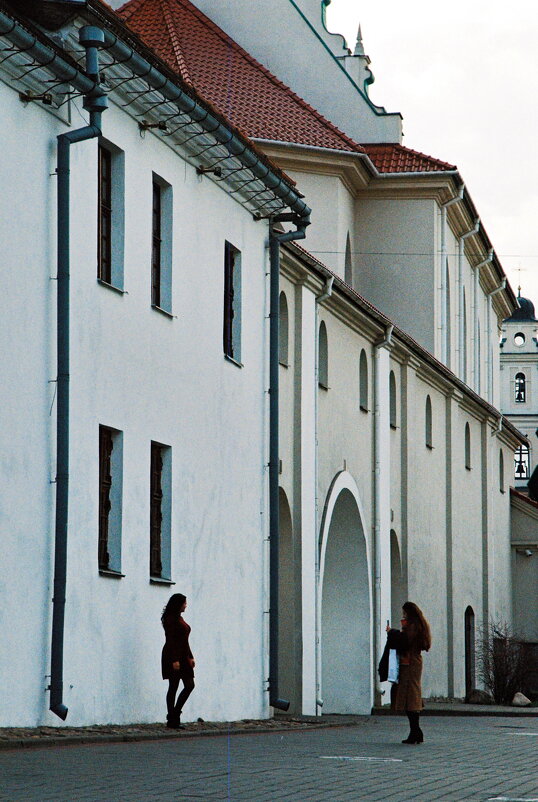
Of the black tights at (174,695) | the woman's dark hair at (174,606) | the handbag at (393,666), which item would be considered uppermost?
the woman's dark hair at (174,606)

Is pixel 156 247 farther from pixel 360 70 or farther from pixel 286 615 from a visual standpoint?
pixel 360 70

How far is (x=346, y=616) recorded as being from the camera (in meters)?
31.2

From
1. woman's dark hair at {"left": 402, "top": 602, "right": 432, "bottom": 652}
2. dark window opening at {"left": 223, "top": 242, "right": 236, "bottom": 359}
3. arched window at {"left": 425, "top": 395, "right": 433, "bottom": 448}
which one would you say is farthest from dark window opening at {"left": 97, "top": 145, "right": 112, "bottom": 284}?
arched window at {"left": 425, "top": 395, "right": 433, "bottom": 448}

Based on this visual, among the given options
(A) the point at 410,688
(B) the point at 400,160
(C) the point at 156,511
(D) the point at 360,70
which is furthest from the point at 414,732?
(D) the point at 360,70

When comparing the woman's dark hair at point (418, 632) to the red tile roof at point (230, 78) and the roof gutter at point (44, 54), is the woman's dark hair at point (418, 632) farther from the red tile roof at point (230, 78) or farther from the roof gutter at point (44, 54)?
the red tile roof at point (230, 78)

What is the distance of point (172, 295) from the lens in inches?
776

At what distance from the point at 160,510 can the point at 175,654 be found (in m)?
2.14

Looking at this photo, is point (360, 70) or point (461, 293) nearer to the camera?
point (360, 70)

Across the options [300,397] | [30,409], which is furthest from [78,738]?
[300,397]

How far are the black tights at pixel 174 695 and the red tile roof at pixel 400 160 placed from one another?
78.6ft

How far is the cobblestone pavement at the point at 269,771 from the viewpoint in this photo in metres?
9.95

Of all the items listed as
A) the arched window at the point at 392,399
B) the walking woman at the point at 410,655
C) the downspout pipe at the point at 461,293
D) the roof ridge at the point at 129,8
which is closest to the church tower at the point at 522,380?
the downspout pipe at the point at 461,293

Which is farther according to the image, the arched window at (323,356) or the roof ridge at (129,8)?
the roof ridge at (129,8)

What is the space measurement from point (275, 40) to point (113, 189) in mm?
23137
